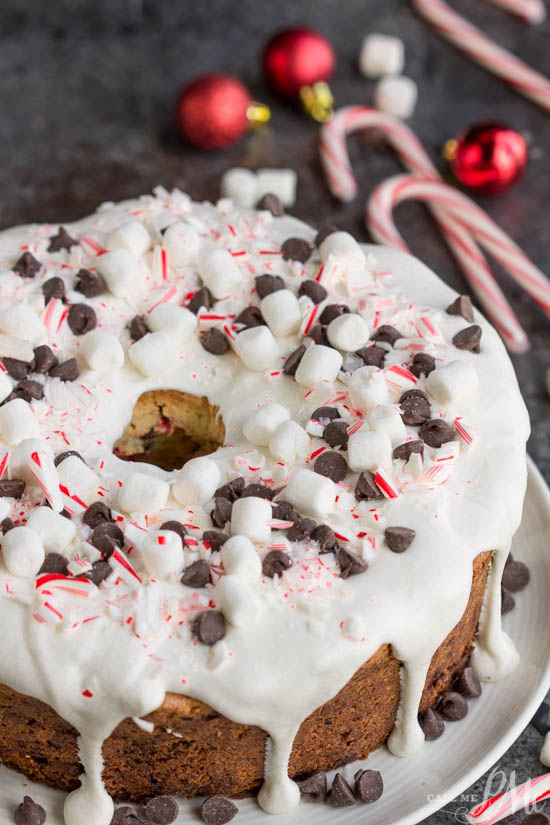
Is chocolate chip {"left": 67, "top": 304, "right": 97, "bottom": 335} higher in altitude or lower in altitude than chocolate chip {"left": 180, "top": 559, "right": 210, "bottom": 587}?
lower

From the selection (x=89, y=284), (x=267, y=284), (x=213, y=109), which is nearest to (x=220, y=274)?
(x=267, y=284)

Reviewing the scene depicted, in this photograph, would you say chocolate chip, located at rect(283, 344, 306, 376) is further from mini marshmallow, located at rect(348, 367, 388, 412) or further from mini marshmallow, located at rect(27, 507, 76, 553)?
mini marshmallow, located at rect(27, 507, 76, 553)

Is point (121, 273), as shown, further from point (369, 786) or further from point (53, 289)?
point (369, 786)

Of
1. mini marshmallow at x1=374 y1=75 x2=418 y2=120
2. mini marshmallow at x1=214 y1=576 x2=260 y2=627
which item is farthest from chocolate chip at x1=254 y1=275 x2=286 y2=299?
mini marshmallow at x1=374 y1=75 x2=418 y2=120

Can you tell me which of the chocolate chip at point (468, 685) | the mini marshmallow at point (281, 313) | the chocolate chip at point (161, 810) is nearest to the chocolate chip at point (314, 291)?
the mini marshmallow at point (281, 313)

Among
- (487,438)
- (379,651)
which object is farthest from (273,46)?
(379,651)
